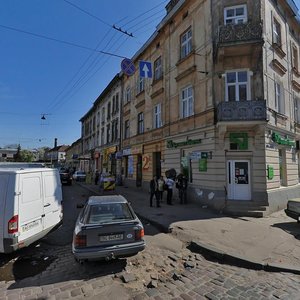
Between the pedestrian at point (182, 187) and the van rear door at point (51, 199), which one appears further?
the pedestrian at point (182, 187)

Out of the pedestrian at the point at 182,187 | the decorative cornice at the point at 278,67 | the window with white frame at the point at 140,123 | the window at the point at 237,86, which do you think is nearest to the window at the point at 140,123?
the window with white frame at the point at 140,123

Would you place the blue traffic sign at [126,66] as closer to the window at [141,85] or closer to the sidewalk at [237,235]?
the sidewalk at [237,235]

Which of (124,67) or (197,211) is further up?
(124,67)

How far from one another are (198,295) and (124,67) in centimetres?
1041

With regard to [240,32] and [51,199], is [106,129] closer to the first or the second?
[240,32]

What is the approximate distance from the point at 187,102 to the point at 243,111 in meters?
4.16

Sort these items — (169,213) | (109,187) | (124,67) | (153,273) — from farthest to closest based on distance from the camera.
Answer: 1. (109,187)
2. (124,67)
3. (169,213)
4. (153,273)

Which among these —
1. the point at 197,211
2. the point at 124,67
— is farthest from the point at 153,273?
the point at 124,67

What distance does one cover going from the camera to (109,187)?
1917cm

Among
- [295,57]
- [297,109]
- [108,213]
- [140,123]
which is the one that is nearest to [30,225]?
[108,213]

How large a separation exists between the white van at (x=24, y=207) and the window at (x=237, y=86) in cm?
956

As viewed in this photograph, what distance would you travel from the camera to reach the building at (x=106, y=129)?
2798cm

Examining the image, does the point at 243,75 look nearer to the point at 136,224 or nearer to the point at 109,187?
the point at 136,224

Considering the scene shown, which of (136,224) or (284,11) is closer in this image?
(136,224)
